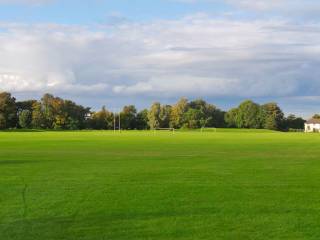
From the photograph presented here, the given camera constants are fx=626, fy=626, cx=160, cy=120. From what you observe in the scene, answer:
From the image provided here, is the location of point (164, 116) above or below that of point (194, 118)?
above

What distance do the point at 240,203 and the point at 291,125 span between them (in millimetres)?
183800

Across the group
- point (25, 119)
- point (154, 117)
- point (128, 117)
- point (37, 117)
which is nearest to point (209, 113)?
point (154, 117)

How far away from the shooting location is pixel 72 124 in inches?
6486

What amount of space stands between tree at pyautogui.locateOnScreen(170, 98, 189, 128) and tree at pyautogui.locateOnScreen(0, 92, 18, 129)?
45.2 meters

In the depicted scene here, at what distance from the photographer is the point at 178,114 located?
594ft

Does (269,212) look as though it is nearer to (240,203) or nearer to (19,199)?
(240,203)

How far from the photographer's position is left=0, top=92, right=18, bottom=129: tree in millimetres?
160750

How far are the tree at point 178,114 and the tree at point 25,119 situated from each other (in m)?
42.2

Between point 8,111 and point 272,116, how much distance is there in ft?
243

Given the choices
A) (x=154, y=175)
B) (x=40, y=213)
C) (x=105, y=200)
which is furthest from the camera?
(x=154, y=175)

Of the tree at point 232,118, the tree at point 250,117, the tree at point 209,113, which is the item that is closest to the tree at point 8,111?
the tree at point 209,113

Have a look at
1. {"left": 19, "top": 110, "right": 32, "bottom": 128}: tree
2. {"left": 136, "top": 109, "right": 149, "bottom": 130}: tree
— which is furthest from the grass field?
{"left": 136, "top": 109, "right": 149, "bottom": 130}: tree

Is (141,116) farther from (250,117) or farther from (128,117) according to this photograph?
(250,117)

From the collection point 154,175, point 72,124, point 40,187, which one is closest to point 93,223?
point 40,187
